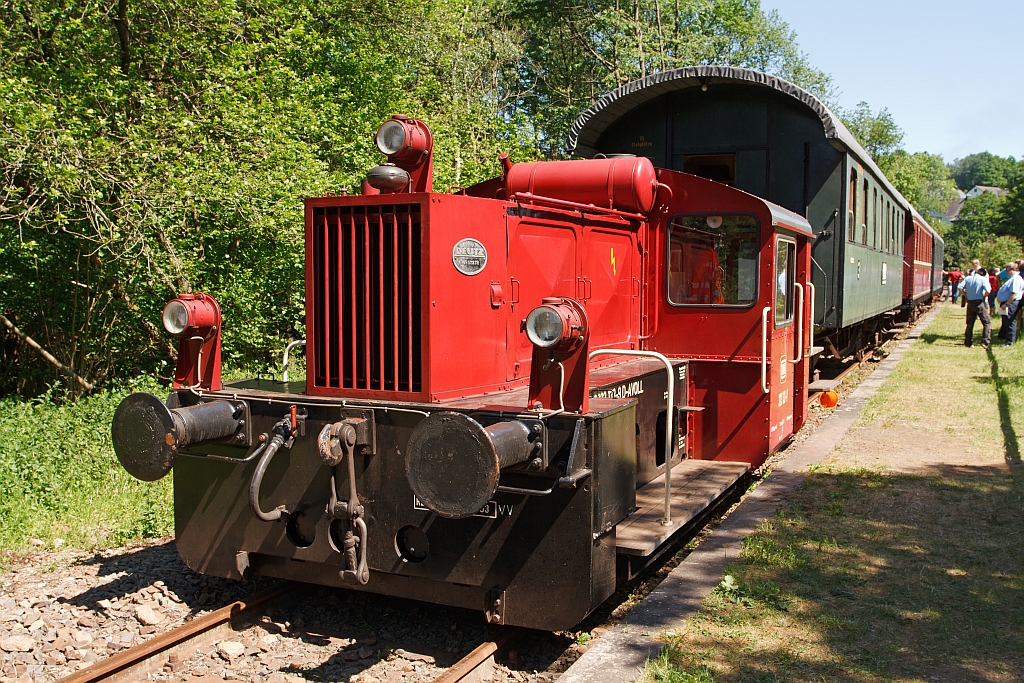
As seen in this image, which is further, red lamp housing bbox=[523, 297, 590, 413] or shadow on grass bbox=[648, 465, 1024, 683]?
red lamp housing bbox=[523, 297, 590, 413]

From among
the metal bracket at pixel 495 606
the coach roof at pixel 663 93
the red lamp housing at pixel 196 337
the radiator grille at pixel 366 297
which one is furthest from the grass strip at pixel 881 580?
the coach roof at pixel 663 93

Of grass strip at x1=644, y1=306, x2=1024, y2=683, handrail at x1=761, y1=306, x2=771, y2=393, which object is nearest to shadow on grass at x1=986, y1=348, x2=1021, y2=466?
grass strip at x1=644, y1=306, x2=1024, y2=683

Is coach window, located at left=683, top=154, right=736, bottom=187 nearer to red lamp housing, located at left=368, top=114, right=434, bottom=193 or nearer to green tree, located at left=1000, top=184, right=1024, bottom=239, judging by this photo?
Answer: red lamp housing, located at left=368, top=114, right=434, bottom=193

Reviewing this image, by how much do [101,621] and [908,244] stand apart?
73.2 feet

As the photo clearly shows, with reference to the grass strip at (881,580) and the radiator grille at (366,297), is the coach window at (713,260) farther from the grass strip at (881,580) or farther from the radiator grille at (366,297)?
the radiator grille at (366,297)

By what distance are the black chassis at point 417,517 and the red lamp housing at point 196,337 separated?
0.23 meters

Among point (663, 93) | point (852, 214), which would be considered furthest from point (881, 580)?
point (852, 214)

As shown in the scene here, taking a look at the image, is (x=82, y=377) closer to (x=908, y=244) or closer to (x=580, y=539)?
(x=580, y=539)

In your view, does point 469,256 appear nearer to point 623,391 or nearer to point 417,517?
point 623,391

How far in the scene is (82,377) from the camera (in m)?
11.7

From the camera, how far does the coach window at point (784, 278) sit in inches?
Answer: 265

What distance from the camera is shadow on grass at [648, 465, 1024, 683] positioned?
12.4 ft

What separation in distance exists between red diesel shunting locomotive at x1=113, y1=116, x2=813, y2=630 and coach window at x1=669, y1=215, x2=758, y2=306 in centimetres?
84

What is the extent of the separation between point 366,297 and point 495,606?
180 centimetres
